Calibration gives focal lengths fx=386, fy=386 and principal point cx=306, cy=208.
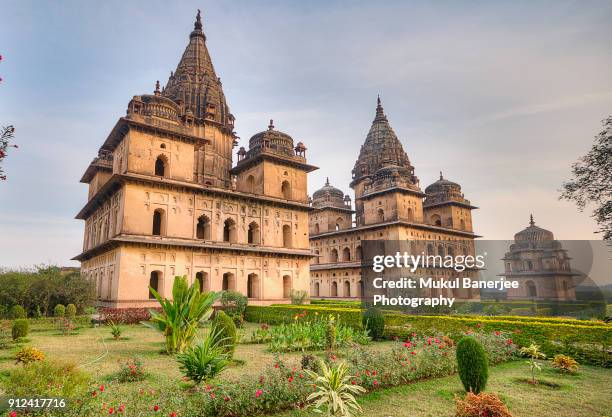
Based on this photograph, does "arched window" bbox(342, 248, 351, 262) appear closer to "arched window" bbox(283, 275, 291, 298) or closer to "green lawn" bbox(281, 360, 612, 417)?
"arched window" bbox(283, 275, 291, 298)

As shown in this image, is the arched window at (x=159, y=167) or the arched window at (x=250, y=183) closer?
the arched window at (x=159, y=167)

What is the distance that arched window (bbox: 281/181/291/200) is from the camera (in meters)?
31.1

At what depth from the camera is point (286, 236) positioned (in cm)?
3080

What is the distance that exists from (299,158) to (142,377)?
24.5m

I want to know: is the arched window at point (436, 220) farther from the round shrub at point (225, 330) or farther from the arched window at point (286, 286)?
the round shrub at point (225, 330)

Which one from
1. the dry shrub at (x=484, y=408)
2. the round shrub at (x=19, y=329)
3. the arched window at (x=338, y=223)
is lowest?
the dry shrub at (x=484, y=408)

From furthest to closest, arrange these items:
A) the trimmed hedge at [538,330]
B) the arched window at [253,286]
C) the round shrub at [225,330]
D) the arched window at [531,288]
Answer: the arched window at [531,288]
the arched window at [253,286]
the round shrub at [225,330]
the trimmed hedge at [538,330]

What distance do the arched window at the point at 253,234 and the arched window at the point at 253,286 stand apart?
97.1 inches

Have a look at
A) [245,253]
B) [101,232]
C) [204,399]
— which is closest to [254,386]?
[204,399]

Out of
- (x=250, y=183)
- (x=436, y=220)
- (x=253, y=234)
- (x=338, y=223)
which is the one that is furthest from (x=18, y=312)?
(x=436, y=220)

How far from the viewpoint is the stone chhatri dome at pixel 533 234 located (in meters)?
46.0

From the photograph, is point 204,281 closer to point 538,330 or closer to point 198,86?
point 198,86

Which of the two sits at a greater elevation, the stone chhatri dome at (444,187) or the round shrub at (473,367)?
the stone chhatri dome at (444,187)

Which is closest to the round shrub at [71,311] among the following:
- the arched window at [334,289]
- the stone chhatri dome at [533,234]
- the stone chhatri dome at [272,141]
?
the stone chhatri dome at [272,141]
